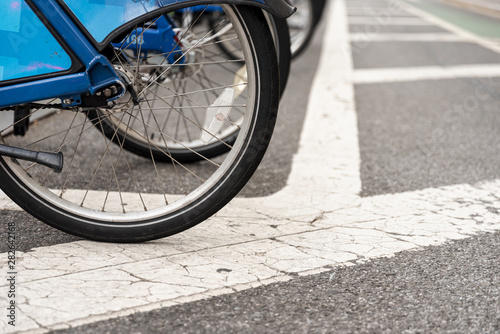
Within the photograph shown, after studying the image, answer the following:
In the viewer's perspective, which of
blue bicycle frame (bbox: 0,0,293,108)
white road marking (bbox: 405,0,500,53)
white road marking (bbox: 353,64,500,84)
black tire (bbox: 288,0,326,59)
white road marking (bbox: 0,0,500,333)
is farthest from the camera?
white road marking (bbox: 405,0,500,53)

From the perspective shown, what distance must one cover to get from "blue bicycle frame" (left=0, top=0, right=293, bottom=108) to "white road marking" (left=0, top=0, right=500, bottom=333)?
1.84 feet

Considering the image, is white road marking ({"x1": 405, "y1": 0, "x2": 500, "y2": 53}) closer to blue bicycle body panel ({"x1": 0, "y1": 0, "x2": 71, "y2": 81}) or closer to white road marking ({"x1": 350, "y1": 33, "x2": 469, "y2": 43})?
white road marking ({"x1": 350, "y1": 33, "x2": 469, "y2": 43})

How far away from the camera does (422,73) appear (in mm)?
6652


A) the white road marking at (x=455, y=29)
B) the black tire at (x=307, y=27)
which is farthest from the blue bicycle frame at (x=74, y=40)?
the white road marking at (x=455, y=29)

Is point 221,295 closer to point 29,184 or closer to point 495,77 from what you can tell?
point 29,184

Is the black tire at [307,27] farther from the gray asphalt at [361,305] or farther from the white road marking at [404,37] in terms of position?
the gray asphalt at [361,305]

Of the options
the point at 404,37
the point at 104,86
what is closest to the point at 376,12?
the point at 404,37

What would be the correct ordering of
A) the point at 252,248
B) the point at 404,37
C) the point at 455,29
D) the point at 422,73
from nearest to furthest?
1. the point at 252,248
2. the point at 422,73
3. the point at 404,37
4. the point at 455,29

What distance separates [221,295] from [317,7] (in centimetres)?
530

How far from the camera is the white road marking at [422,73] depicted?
6.32 meters

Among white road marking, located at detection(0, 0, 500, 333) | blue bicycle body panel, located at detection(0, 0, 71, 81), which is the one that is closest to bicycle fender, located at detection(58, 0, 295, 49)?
blue bicycle body panel, located at detection(0, 0, 71, 81)

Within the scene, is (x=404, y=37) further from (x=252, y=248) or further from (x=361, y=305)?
(x=361, y=305)

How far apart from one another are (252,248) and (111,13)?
3.09 feet

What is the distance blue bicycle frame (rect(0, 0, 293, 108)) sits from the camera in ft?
7.41
